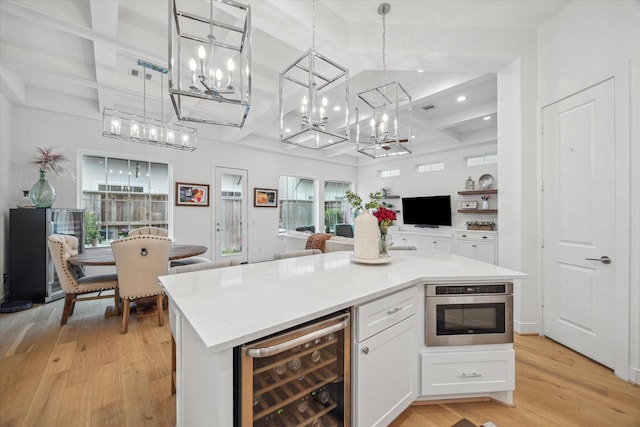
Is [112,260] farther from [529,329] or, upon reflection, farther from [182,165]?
[529,329]

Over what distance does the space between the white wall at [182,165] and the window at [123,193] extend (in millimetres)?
180

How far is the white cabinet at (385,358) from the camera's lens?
4.29ft

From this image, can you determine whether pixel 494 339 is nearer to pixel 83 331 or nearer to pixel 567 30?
pixel 567 30

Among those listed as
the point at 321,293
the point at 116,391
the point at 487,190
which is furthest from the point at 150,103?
the point at 487,190

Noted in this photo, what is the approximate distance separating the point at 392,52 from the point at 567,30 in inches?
65.7

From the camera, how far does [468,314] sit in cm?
173

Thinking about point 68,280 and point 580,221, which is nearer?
point 580,221

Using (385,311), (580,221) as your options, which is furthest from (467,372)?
(580,221)

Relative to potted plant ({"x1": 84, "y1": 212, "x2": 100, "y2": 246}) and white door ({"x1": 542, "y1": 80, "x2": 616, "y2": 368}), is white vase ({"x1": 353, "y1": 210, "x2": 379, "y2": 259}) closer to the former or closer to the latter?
white door ({"x1": 542, "y1": 80, "x2": 616, "y2": 368})

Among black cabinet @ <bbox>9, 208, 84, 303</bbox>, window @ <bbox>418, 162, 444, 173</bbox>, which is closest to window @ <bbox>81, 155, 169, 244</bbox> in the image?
black cabinet @ <bbox>9, 208, 84, 303</bbox>

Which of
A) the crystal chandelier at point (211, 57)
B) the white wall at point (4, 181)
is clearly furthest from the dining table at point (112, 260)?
the crystal chandelier at point (211, 57)

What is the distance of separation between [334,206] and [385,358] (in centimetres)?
703

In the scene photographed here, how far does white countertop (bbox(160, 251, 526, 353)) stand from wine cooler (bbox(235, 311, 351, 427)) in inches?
2.7

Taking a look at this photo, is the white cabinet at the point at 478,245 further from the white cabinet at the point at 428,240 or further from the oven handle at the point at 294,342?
the oven handle at the point at 294,342
